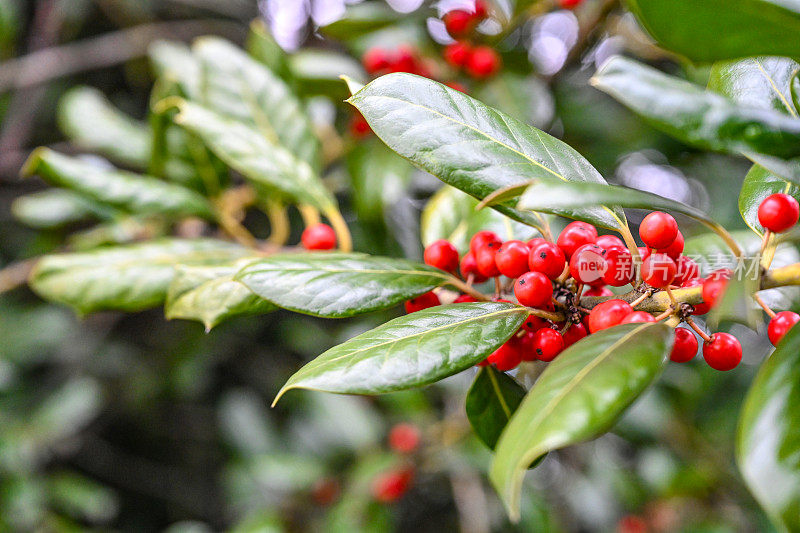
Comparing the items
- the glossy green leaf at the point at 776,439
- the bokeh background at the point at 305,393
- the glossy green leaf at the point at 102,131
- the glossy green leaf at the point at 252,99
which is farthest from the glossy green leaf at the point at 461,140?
the glossy green leaf at the point at 102,131

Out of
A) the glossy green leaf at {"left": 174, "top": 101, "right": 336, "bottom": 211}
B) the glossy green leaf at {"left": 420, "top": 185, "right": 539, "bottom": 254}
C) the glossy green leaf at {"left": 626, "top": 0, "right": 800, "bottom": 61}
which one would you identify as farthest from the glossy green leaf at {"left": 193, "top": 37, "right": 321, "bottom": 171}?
the glossy green leaf at {"left": 626, "top": 0, "right": 800, "bottom": 61}

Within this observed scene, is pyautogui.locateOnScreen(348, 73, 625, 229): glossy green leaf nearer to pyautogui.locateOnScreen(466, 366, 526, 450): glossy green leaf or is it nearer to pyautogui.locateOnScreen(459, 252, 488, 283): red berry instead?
pyautogui.locateOnScreen(459, 252, 488, 283): red berry

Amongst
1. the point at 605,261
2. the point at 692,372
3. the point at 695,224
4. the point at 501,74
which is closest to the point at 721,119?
the point at 605,261

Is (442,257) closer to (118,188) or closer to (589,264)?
(589,264)

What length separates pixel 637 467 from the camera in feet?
7.45

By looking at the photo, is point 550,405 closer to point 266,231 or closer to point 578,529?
point 266,231

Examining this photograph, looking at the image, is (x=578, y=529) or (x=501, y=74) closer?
(x=501, y=74)

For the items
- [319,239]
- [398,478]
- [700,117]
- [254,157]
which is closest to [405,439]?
[398,478]

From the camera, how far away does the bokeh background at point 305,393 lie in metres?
1.80

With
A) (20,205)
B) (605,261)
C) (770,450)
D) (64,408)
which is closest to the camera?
(770,450)

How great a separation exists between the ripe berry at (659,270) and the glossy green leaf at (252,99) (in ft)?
2.76

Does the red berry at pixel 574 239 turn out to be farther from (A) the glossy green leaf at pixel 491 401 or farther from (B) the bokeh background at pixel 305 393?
(B) the bokeh background at pixel 305 393

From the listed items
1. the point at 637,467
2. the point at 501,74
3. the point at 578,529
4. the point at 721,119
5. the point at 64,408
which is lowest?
the point at 578,529

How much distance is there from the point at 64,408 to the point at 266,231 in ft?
3.51
